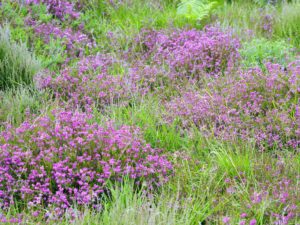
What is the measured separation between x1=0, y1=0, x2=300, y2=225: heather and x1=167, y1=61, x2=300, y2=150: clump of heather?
13 millimetres

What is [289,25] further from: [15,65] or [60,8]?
[15,65]

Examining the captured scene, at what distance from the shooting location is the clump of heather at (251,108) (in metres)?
4.30

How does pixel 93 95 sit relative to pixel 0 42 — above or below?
below

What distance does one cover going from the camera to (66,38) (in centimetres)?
625

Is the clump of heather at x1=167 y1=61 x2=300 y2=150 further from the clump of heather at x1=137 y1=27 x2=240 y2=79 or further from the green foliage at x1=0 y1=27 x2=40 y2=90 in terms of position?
the green foliage at x1=0 y1=27 x2=40 y2=90

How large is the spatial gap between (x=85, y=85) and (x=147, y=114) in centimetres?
85

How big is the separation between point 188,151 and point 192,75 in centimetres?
152

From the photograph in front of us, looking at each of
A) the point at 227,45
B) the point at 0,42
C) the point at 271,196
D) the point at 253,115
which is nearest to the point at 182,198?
the point at 271,196

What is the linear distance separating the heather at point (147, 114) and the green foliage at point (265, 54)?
0.6 inches

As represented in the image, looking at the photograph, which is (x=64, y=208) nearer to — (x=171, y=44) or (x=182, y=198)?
(x=182, y=198)

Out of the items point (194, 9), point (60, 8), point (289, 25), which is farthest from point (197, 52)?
point (60, 8)

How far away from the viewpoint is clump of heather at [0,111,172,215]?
3.63m

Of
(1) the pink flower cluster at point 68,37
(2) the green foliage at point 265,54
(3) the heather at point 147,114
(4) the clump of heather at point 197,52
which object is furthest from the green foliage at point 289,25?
(1) the pink flower cluster at point 68,37

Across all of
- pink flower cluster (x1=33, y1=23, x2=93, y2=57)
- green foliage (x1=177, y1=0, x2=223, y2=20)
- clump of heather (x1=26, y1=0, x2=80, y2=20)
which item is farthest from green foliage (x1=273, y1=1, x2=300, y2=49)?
clump of heather (x1=26, y1=0, x2=80, y2=20)
